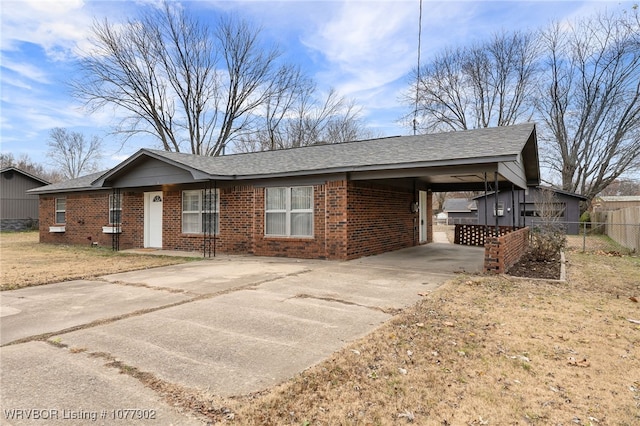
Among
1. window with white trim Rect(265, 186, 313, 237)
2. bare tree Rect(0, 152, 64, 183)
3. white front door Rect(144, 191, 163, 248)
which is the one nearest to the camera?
window with white trim Rect(265, 186, 313, 237)

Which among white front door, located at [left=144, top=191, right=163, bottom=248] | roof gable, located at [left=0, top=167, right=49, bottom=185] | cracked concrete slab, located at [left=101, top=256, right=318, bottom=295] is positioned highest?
roof gable, located at [left=0, top=167, right=49, bottom=185]

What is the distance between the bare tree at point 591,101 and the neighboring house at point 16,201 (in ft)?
134

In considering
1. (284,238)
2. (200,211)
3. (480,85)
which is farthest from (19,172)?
(480,85)

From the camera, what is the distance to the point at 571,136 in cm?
2998

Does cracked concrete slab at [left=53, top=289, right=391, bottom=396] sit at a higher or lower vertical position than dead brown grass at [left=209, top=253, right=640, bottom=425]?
higher

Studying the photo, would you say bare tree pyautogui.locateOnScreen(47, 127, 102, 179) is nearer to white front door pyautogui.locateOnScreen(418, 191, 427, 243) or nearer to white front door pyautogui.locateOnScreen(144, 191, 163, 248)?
white front door pyautogui.locateOnScreen(144, 191, 163, 248)

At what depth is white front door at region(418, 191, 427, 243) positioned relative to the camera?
15625 mm

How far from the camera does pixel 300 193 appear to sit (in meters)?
10.8

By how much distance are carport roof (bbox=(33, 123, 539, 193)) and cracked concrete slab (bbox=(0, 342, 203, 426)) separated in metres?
7.11

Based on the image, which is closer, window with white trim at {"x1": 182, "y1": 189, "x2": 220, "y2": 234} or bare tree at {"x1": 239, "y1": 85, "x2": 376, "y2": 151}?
window with white trim at {"x1": 182, "y1": 189, "x2": 220, "y2": 234}

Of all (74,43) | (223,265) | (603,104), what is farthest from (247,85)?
(603,104)

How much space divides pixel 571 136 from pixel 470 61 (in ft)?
35.0

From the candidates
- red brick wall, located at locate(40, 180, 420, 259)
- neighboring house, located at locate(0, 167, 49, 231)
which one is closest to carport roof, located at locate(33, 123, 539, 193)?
red brick wall, located at locate(40, 180, 420, 259)

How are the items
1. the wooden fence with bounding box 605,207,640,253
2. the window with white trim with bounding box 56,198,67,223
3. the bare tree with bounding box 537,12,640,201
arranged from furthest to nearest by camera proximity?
the bare tree with bounding box 537,12,640,201 < the window with white trim with bounding box 56,198,67,223 < the wooden fence with bounding box 605,207,640,253
